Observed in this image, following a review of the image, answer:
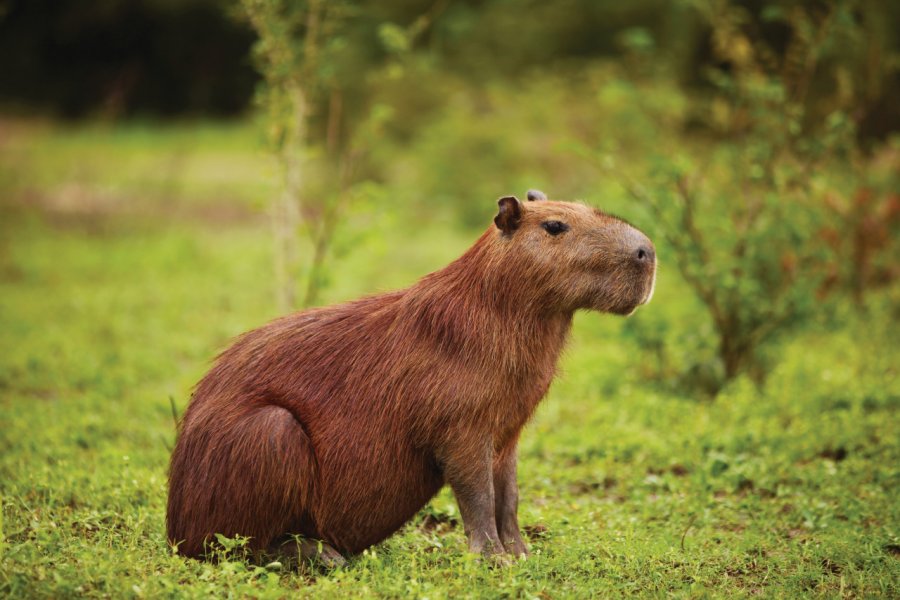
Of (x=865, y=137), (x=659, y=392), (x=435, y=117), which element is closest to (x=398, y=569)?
(x=659, y=392)

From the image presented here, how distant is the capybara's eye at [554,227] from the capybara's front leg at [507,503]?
0.97 meters

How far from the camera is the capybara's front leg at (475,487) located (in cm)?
385

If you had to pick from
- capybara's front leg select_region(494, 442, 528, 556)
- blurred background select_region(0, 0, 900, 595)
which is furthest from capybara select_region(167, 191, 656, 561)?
blurred background select_region(0, 0, 900, 595)

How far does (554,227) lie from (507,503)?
1.27m

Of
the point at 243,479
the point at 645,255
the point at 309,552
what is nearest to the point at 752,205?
the point at 645,255

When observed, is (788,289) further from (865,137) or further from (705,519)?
(865,137)

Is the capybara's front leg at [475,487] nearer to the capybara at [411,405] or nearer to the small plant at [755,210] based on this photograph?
the capybara at [411,405]

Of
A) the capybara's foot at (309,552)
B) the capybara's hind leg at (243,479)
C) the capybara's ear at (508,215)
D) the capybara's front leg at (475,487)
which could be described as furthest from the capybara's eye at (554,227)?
the capybara's foot at (309,552)

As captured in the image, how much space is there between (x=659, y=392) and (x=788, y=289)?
3.99ft

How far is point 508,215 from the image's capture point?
3914mm

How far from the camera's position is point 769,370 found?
7.07 m

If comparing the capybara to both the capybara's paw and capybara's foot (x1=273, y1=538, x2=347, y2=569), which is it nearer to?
capybara's foot (x1=273, y1=538, x2=347, y2=569)

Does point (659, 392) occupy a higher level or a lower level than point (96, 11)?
lower

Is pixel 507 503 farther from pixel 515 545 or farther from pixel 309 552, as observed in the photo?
pixel 309 552
